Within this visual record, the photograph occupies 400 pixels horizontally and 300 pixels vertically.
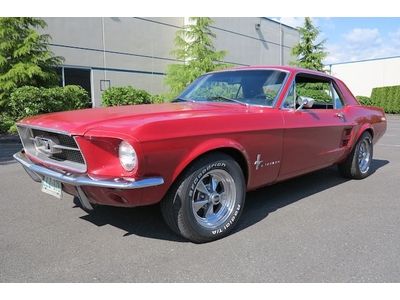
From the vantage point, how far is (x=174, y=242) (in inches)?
136

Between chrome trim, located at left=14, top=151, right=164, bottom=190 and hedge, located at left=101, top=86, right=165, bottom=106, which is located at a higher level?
hedge, located at left=101, top=86, right=165, bottom=106

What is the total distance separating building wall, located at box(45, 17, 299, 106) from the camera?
16.0 m

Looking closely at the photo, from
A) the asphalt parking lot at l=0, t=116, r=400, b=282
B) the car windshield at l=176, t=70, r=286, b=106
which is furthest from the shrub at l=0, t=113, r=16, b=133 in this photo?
the car windshield at l=176, t=70, r=286, b=106

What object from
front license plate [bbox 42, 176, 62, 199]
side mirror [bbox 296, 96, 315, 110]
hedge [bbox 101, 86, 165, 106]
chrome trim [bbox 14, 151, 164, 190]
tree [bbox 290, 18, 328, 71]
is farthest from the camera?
tree [bbox 290, 18, 328, 71]

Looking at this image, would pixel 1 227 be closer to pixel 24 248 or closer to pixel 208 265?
pixel 24 248

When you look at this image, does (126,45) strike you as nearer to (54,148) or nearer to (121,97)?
(121,97)

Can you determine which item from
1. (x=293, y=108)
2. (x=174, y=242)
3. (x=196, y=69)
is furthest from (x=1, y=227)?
(x=196, y=69)

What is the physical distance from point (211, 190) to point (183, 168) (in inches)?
20.3

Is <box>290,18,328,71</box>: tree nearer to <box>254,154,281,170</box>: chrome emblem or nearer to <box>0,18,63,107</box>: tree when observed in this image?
<box>0,18,63,107</box>: tree

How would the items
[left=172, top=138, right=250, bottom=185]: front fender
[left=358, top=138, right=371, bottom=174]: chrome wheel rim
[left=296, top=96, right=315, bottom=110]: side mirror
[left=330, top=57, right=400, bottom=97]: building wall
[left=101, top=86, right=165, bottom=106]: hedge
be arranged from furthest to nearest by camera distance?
[left=330, top=57, right=400, bottom=97]: building wall < [left=101, top=86, right=165, bottom=106]: hedge < [left=358, top=138, right=371, bottom=174]: chrome wheel rim < [left=296, top=96, right=315, bottom=110]: side mirror < [left=172, top=138, right=250, bottom=185]: front fender

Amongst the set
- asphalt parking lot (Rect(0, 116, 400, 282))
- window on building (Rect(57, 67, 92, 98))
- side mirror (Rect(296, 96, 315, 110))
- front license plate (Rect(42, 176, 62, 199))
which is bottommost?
asphalt parking lot (Rect(0, 116, 400, 282))

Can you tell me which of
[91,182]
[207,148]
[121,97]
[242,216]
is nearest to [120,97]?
[121,97]

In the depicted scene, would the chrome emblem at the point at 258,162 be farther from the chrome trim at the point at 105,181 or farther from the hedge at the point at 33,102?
the hedge at the point at 33,102

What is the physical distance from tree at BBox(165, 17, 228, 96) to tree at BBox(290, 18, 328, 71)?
26.4 ft
